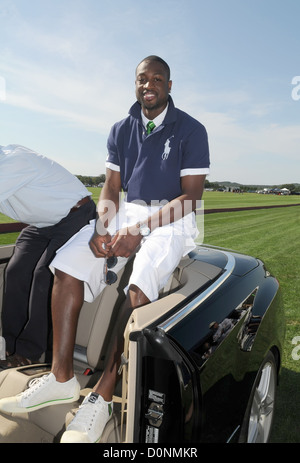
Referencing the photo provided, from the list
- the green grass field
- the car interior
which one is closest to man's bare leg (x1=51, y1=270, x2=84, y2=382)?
the car interior

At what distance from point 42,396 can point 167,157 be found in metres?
1.71

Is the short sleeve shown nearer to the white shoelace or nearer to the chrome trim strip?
the chrome trim strip

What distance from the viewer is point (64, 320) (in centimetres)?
207

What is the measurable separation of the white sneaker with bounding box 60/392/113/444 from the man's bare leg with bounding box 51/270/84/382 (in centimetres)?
28

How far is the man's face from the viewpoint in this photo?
2.65 m

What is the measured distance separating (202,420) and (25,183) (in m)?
1.92

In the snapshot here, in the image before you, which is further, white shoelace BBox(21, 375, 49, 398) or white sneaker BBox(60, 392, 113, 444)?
white shoelace BBox(21, 375, 49, 398)

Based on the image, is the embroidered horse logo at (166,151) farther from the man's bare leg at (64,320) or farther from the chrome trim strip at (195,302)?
the man's bare leg at (64,320)

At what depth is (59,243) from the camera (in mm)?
2764

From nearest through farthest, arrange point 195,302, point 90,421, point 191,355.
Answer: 1. point 191,355
2. point 90,421
3. point 195,302

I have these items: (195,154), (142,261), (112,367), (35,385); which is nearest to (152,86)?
(195,154)

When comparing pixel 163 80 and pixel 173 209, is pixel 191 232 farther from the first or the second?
pixel 163 80

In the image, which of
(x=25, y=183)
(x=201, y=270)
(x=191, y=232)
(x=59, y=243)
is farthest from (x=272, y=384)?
(x=25, y=183)

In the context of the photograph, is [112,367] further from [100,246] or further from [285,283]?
[285,283]
